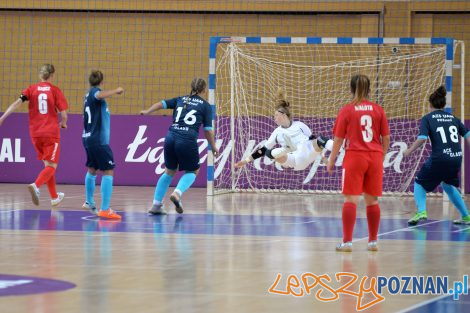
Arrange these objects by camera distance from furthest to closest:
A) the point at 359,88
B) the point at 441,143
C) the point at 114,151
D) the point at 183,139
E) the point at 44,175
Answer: the point at 114,151 < the point at 44,175 < the point at 183,139 < the point at 441,143 < the point at 359,88

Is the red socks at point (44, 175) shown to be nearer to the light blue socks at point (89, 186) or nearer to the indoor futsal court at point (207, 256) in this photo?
the indoor futsal court at point (207, 256)

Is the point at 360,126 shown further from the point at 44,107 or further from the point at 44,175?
the point at 44,107

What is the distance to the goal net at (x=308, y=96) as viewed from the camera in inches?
784

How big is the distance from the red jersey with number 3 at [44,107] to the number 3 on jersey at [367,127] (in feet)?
20.6

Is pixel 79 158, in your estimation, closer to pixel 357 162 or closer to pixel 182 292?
pixel 357 162

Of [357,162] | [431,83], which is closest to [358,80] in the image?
[357,162]

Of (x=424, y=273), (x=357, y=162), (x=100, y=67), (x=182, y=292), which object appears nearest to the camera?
(x=182, y=292)

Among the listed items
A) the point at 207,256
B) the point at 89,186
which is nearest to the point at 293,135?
the point at 89,186

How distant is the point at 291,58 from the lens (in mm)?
23188

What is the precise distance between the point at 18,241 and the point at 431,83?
1214 cm

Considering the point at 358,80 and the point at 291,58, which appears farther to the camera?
the point at 291,58

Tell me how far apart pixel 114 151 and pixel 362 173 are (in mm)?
11677

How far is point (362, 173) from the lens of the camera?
33.5ft

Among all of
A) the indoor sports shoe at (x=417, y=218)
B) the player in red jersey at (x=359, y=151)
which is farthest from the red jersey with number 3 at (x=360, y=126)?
the indoor sports shoe at (x=417, y=218)
